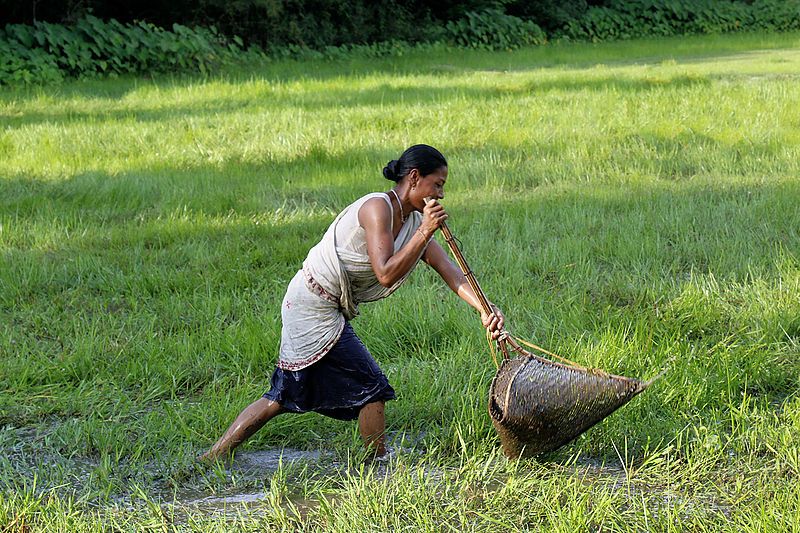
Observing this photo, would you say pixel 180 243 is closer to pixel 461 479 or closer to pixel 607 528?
pixel 461 479

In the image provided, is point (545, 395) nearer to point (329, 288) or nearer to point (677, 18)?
point (329, 288)

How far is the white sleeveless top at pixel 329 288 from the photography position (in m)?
3.56

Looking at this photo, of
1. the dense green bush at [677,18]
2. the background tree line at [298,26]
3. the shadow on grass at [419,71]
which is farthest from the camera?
the dense green bush at [677,18]

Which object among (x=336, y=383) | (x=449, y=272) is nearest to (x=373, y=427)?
(x=336, y=383)

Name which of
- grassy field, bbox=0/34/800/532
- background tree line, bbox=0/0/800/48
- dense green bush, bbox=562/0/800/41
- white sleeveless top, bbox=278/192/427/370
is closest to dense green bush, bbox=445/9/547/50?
background tree line, bbox=0/0/800/48

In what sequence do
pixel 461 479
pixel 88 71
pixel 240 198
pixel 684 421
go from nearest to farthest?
pixel 461 479 → pixel 684 421 → pixel 240 198 → pixel 88 71

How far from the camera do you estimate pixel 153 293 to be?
5.72 meters

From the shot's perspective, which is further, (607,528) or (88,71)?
(88,71)

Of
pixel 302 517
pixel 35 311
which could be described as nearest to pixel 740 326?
pixel 302 517

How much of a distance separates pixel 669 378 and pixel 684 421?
29 cm

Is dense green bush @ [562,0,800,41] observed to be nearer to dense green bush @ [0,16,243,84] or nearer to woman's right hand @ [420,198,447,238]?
dense green bush @ [0,16,243,84]

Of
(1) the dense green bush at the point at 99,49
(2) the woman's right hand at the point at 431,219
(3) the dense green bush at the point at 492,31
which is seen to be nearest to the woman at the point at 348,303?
(2) the woman's right hand at the point at 431,219

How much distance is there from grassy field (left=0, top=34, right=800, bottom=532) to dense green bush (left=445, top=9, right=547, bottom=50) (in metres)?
11.6

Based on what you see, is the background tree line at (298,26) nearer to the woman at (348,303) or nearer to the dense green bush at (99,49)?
the dense green bush at (99,49)
